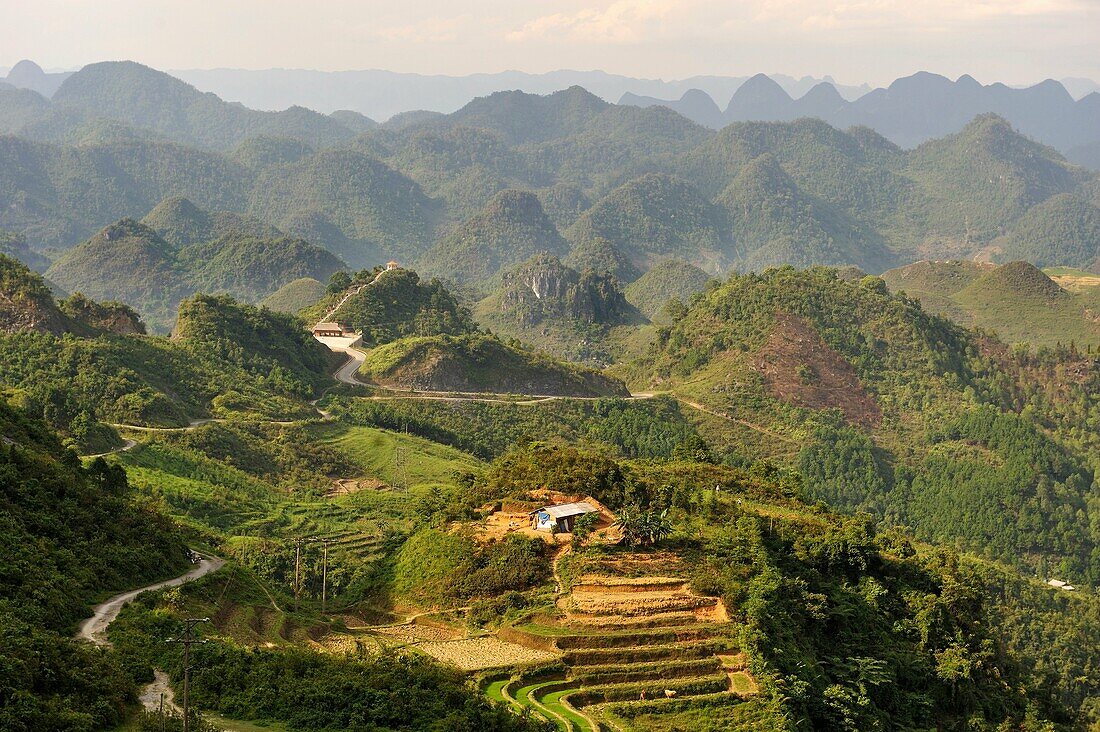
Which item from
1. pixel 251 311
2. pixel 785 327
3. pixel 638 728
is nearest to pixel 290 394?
pixel 251 311

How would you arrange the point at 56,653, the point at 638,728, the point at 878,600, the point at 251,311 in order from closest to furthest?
the point at 56,653
the point at 638,728
the point at 878,600
the point at 251,311

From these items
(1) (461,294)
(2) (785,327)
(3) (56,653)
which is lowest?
(1) (461,294)

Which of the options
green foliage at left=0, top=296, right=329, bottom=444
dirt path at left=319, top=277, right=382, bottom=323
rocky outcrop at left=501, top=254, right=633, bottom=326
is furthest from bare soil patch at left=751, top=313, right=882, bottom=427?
rocky outcrop at left=501, top=254, right=633, bottom=326

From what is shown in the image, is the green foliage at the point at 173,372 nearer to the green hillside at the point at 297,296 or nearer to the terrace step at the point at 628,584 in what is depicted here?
the terrace step at the point at 628,584

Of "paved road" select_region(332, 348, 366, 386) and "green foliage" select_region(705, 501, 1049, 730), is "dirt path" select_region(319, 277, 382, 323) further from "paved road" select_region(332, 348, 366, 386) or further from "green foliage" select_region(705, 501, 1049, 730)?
"green foliage" select_region(705, 501, 1049, 730)

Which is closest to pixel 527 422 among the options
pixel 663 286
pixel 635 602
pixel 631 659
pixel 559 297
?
pixel 635 602

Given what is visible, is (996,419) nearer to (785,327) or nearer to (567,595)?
(785,327)

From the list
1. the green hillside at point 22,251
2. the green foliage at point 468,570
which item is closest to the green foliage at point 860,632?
the green foliage at point 468,570
